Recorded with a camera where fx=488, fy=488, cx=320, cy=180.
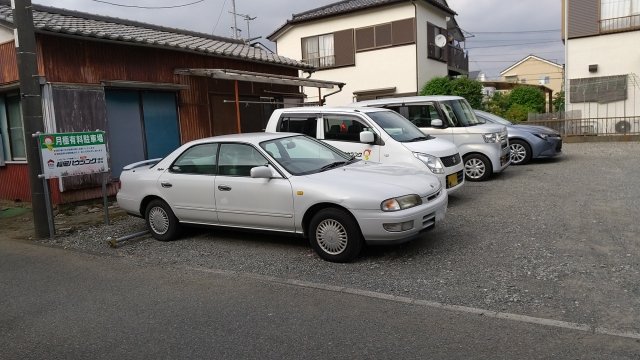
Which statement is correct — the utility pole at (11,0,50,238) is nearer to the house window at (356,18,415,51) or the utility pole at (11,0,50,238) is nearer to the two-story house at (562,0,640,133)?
the house window at (356,18,415,51)

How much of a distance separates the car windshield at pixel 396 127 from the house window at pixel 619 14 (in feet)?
52.5

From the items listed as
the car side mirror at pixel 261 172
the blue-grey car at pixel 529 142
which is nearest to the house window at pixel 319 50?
the blue-grey car at pixel 529 142

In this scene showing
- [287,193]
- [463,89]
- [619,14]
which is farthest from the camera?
[619,14]

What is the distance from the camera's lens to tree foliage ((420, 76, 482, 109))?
61.5 ft

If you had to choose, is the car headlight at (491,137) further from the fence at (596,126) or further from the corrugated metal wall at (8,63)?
the fence at (596,126)

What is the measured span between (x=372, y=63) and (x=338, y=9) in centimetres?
328

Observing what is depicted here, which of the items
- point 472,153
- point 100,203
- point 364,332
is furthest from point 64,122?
point 472,153

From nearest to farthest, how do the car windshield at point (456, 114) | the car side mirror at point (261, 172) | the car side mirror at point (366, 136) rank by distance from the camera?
1. the car side mirror at point (261, 172)
2. the car side mirror at point (366, 136)
3. the car windshield at point (456, 114)

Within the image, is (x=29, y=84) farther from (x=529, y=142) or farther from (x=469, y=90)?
(x=469, y=90)

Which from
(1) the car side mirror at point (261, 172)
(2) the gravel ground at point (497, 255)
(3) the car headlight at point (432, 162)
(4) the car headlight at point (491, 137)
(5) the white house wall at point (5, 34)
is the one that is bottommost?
(2) the gravel ground at point (497, 255)

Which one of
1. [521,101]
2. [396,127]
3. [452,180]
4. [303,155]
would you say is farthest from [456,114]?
[521,101]

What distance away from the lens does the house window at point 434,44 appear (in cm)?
2230

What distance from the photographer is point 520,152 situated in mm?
12484

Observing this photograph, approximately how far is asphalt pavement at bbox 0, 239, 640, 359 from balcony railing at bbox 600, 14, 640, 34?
797 inches
